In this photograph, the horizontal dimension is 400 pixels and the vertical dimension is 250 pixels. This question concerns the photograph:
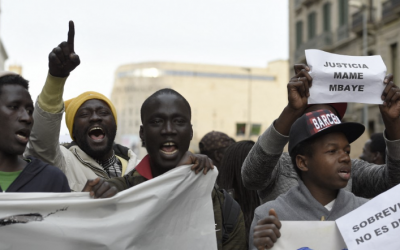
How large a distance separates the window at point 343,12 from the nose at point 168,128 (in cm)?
→ 2822

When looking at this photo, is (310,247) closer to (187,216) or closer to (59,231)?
(187,216)

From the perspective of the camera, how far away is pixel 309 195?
323cm

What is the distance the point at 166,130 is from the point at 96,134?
1.20 metres

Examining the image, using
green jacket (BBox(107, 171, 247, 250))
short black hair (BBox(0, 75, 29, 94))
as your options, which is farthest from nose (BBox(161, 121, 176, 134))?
short black hair (BBox(0, 75, 29, 94))

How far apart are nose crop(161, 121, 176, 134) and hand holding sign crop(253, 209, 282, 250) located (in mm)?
603

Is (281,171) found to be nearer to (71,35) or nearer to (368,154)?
(71,35)

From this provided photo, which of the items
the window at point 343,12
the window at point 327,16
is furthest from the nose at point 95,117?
the window at point 327,16

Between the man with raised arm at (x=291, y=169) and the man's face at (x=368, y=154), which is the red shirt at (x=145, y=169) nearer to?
the man with raised arm at (x=291, y=169)

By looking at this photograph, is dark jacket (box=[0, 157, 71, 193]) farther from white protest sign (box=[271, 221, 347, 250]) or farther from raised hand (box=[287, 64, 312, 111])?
raised hand (box=[287, 64, 312, 111])

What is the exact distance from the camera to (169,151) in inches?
122

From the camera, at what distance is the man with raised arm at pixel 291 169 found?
3.43 meters

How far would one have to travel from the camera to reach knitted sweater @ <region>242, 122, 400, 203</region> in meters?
3.50

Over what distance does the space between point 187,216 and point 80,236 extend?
0.53 meters

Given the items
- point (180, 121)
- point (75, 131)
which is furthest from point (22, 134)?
point (75, 131)
